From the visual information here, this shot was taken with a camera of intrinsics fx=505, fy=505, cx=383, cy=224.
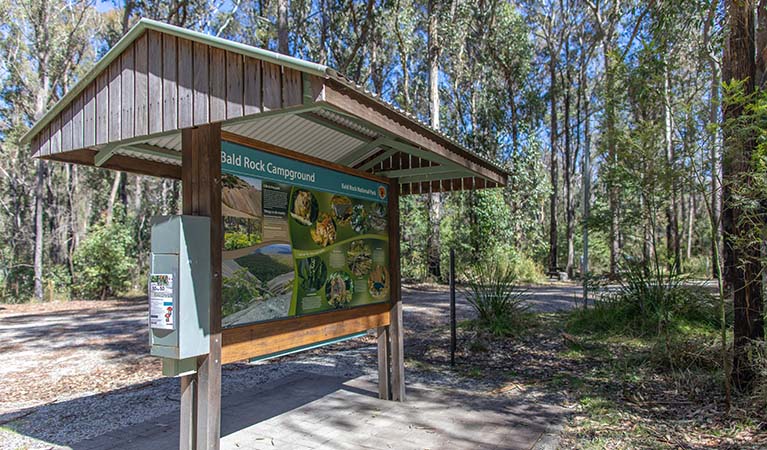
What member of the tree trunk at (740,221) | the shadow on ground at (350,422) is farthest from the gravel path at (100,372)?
the tree trunk at (740,221)

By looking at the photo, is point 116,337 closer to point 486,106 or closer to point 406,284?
point 406,284

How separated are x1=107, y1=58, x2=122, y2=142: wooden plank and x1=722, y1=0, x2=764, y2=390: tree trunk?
4.43 m

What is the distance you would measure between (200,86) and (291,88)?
602mm

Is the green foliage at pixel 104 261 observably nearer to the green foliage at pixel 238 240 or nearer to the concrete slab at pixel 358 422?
the concrete slab at pixel 358 422

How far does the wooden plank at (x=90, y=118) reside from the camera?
3.17 meters

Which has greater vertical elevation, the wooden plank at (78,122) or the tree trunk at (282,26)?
the tree trunk at (282,26)

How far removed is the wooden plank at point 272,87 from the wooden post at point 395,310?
2.52 metres

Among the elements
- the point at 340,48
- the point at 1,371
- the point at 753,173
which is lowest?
the point at 1,371

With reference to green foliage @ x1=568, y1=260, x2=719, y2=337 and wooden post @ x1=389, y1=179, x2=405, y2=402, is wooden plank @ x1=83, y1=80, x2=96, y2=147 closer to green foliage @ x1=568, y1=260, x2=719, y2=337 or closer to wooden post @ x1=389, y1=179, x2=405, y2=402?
wooden post @ x1=389, y1=179, x2=405, y2=402

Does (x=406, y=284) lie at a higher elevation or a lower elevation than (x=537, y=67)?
lower

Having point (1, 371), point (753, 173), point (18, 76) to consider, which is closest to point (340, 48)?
point (18, 76)

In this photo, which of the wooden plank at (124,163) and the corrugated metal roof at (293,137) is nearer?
the wooden plank at (124,163)

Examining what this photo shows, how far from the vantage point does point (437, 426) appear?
4.07 m

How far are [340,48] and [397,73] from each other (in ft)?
24.5
